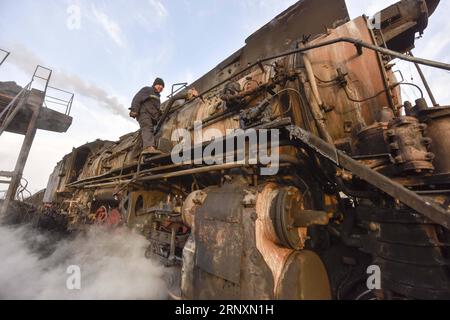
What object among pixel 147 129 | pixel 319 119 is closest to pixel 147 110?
pixel 147 129

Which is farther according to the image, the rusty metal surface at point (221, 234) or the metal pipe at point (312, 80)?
the metal pipe at point (312, 80)

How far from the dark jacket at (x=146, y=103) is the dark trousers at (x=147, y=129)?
0.19ft

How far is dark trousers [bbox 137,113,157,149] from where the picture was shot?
13.2 feet

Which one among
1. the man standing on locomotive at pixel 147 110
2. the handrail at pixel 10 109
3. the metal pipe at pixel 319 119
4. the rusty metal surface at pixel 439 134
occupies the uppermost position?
the handrail at pixel 10 109

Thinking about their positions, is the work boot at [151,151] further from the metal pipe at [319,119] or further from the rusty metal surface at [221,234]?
the metal pipe at [319,119]

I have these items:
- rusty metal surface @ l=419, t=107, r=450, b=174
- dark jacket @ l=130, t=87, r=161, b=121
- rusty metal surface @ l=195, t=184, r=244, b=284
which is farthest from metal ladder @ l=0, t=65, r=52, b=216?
rusty metal surface @ l=419, t=107, r=450, b=174

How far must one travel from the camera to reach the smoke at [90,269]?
126 inches

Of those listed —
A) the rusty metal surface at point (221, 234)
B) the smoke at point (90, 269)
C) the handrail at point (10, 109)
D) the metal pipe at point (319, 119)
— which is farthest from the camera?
the handrail at point (10, 109)

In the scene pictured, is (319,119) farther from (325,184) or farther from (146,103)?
(146,103)

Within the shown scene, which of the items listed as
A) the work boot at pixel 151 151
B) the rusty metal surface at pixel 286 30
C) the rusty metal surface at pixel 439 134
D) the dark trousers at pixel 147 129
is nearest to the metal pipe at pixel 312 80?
the rusty metal surface at pixel 439 134

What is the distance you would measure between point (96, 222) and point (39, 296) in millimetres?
2230

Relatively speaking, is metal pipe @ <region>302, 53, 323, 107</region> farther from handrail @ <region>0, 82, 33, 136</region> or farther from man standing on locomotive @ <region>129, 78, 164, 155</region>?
handrail @ <region>0, 82, 33, 136</region>
